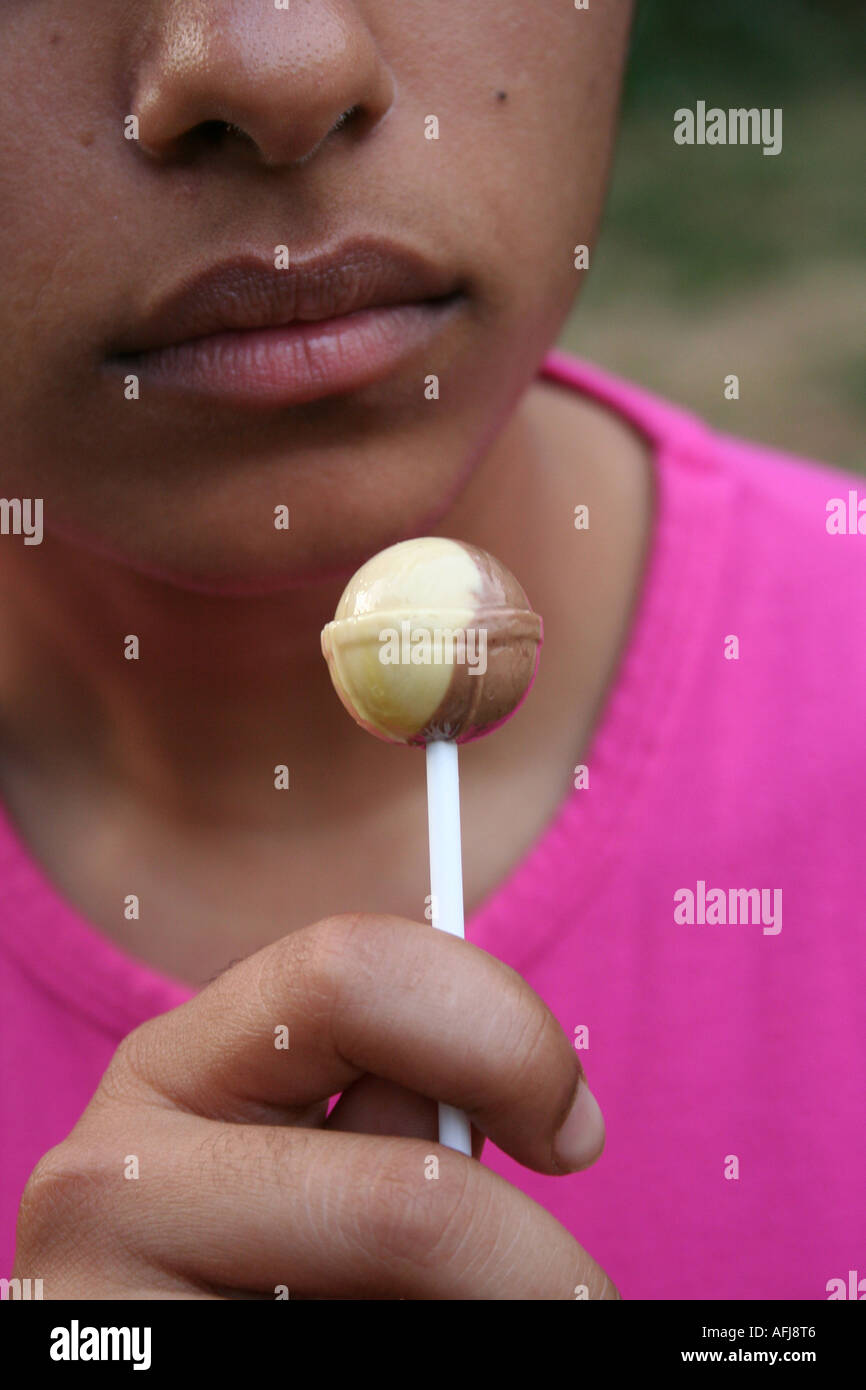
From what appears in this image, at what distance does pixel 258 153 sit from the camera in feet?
2.83

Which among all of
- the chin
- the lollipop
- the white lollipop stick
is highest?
the chin

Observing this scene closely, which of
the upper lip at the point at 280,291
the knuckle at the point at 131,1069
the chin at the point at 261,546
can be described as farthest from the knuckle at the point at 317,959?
the upper lip at the point at 280,291

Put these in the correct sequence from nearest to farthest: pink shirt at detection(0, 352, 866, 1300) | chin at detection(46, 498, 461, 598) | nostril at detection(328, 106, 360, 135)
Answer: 1. nostril at detection(328, 106, 360, 135)
2. chin at detection(46, 498, 461, 598)
3. pink shirt at detection(0, 352, 866, 1300)

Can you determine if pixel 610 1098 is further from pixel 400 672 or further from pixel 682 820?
pixel 400 672

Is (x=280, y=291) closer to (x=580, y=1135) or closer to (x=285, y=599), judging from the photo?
(x=285, y=599)

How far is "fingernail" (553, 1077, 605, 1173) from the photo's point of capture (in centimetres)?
82

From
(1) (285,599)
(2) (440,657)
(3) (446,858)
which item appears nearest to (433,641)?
(2) (440,657)

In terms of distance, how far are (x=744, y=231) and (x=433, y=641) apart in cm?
350

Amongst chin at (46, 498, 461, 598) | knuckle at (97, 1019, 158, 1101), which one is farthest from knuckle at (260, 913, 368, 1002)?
chin at (46, 498, 461, 598)

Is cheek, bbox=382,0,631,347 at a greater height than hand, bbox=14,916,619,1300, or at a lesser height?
greater

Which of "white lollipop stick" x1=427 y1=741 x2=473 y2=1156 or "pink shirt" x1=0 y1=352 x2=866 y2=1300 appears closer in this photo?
"white lollipop stick" x1=427 y1=741 x2=473 y2=1156

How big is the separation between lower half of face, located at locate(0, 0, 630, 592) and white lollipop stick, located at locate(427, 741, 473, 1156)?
277mm

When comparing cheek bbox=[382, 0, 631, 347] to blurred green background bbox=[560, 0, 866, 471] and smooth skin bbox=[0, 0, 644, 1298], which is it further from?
blurred green background bbox=[560, 0, 866, 471]
